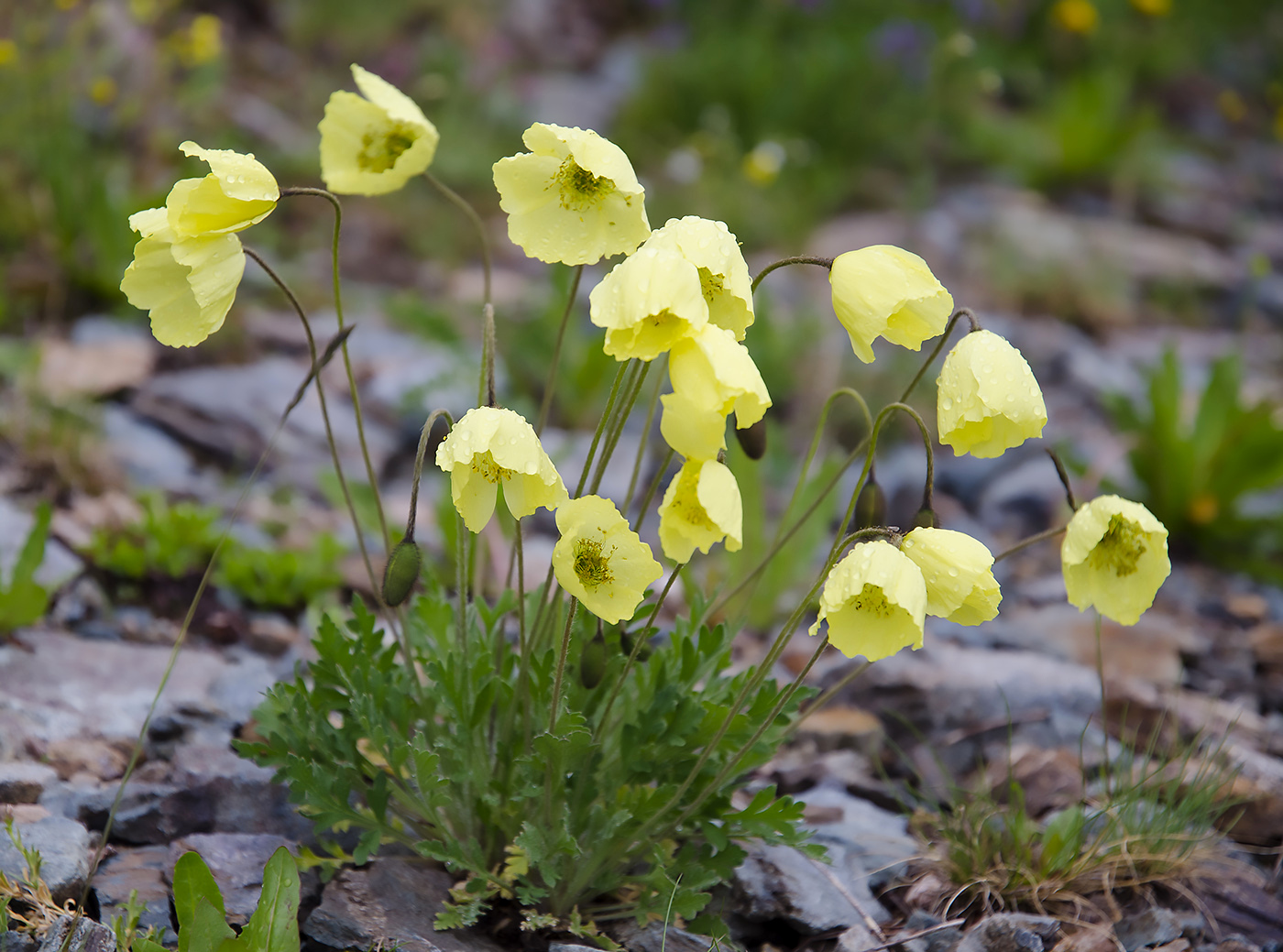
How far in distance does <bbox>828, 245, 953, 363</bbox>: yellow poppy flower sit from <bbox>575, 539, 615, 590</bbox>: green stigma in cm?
42

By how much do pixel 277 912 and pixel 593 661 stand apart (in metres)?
0.54

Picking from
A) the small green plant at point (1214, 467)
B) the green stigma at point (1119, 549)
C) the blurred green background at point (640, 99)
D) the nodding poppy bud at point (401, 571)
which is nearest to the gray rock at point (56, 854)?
the nodding poppy bud at point (401, 571)

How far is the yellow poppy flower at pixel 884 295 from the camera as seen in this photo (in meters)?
1.34

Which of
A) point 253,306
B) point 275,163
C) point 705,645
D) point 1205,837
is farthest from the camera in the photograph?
point 275,163

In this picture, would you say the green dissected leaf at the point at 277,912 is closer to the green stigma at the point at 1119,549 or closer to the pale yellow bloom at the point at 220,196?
the pale yellow bloom at the point at 220,196

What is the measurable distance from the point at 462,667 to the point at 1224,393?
2917mm

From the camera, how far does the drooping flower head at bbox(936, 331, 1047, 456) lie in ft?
4.39

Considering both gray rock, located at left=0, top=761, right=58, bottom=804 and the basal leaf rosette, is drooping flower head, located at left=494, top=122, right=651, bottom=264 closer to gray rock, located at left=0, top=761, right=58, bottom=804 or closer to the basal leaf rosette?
the basal leaf rosette

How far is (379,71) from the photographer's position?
6.45 meters

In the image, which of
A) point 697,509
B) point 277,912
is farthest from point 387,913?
point 697,509

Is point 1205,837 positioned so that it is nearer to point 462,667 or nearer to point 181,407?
point 462,667

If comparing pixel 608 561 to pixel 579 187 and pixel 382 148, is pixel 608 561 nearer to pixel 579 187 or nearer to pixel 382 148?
pixel 579 187

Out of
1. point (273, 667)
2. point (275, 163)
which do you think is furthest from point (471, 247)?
point (273, 667)

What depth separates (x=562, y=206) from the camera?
1.44 m
